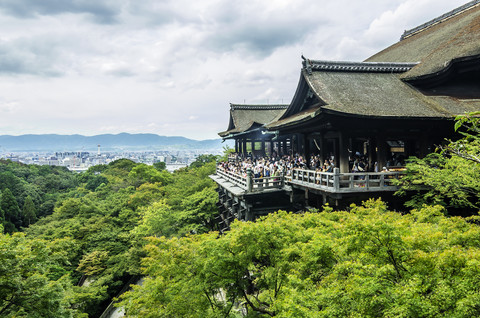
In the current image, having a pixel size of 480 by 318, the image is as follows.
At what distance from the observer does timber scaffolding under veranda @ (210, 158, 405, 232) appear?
11.2m

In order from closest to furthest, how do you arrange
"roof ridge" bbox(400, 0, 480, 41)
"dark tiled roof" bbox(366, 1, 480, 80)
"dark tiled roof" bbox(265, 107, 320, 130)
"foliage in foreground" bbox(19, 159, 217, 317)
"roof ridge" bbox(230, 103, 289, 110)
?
1. "dark tiled roof" bbox(265, 107, 320, 130)
2. "dark tiled roof" bbox(366, 1, 480, 80)
3. "foliage in foreground" bbox(19, 159, 217, 317)
4. "roof ridge" bbox(400, 0, 480, 41)
5. "roof ridge" bbox(230, 103, 289, 110)

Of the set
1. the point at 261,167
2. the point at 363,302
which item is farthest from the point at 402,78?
the point at 363,302

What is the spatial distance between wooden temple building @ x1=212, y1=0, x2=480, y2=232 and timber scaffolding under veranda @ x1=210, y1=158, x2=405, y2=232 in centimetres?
5

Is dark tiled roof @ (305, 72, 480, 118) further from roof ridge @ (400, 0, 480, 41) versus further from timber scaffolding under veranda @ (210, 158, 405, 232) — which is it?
roof ridge @ (400, 0, 480, 41)

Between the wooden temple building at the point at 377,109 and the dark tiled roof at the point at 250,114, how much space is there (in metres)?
13.6

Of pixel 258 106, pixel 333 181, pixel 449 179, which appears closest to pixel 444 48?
pixel 449 179

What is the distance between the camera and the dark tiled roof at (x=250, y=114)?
32.5 meters

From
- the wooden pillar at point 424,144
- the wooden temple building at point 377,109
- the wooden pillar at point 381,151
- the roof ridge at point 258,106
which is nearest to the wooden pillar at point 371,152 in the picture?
the wooden temple building at point 377,109

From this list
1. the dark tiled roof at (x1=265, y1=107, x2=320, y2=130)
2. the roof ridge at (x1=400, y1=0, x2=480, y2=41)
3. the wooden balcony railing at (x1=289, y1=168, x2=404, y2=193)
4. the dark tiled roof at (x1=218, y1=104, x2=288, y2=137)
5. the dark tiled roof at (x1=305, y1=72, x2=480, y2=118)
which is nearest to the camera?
the wooden balcony railing at (x1=289, y1=168, x2=404, y2=193)

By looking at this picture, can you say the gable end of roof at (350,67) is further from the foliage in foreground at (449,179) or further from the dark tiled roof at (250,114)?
the dark tiled roof at (250,114)

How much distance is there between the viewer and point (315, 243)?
696cm

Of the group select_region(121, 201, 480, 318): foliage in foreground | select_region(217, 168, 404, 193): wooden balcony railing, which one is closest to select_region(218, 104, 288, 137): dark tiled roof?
select_region(217, 168, 404, 193): wooden balcony railing

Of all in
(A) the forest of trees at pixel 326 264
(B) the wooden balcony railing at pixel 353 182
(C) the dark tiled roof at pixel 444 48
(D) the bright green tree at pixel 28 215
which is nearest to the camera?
(A) the forest of trees at pixel 326 264

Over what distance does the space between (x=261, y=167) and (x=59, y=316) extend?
12588 millimetres
